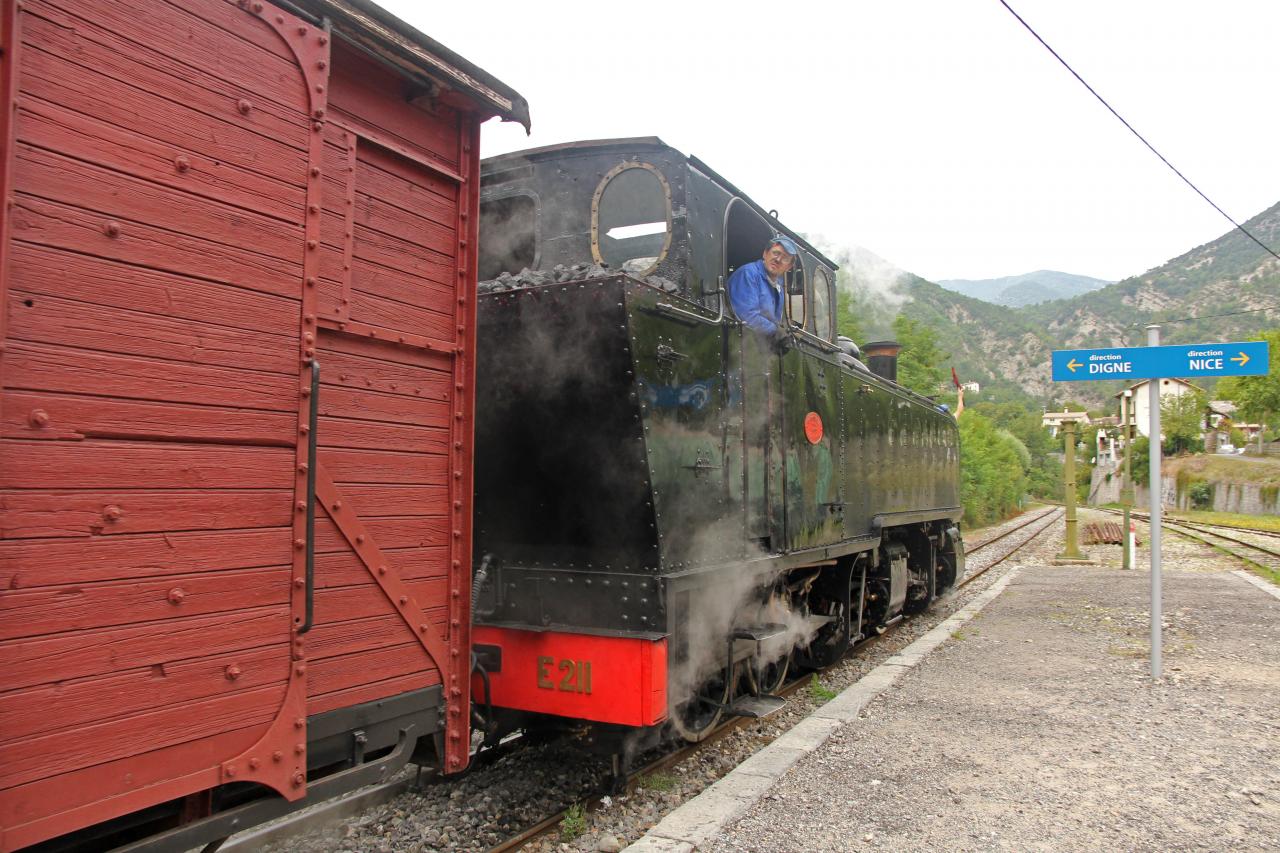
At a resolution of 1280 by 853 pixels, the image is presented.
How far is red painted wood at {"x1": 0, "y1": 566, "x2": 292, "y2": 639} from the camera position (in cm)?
175

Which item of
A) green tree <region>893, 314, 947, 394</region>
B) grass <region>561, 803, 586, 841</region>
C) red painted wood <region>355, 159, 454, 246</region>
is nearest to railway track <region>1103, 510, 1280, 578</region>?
green tree <region>893, 314, 947, 394</region>

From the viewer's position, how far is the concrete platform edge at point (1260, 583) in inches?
439

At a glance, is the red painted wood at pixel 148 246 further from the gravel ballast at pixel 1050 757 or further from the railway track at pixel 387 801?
the gravel ballast at pixel 1050 757

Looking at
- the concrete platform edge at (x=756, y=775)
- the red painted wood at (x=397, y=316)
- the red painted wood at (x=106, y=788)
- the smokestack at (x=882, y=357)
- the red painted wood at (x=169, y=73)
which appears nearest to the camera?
the red painted wood at (x=106, y=788)

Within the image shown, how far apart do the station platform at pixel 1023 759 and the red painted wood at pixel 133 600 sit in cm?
191

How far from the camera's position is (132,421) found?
1.94m

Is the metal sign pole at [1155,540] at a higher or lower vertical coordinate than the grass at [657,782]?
higher

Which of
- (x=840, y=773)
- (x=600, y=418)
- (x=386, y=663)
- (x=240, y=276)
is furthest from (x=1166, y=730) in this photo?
(x=240, y=276)

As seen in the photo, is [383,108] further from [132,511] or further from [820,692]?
[820,692]

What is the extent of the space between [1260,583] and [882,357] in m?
7.65

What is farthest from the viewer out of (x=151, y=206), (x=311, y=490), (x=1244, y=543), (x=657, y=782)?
(x=1244, y=543)

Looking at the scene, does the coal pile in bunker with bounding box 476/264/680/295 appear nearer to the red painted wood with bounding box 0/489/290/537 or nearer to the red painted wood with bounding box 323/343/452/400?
the red painted wood with bounding box 323/343/452/400

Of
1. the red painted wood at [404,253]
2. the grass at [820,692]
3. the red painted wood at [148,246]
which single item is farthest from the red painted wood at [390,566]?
the grass at [820,692]

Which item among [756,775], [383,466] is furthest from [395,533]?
[756,775]
